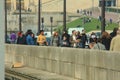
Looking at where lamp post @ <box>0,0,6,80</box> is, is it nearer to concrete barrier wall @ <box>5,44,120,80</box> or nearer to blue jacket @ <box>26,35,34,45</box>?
concrete barrier wall @ <box>5,44,120,80</box>

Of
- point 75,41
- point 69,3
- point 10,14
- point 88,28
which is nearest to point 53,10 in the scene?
point 69,3

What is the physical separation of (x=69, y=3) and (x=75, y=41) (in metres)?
114

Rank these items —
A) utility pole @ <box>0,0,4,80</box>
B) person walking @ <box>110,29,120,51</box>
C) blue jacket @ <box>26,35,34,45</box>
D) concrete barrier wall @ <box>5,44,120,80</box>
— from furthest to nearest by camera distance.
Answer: blue jacket @ <box>26,35,34,45</box> < concrete barrier wall @ <box>5,44,120,80</box> < person walking @ <box>110,29,120,51</box> < utility pole @ <box>0,0,4,80</box>

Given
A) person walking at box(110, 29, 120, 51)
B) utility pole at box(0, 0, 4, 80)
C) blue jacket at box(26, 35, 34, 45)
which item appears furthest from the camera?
blue jacket at box(26, 35, 34, 45)

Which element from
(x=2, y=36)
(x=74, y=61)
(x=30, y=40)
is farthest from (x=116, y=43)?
(x=30, y=40)

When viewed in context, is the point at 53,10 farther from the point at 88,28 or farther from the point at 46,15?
the point at 88,28

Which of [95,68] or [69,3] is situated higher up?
[69,3]

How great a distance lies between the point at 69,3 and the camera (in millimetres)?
135750

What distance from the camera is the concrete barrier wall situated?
1105 cm

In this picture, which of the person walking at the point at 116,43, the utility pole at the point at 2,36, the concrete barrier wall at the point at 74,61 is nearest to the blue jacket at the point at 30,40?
the concrete barrier wall at the point at 74,61

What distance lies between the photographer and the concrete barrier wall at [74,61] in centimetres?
1105

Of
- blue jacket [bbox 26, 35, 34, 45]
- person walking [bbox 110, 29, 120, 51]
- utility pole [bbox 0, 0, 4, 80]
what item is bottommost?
blue jacket [bbox 26, 35, 34, 45]

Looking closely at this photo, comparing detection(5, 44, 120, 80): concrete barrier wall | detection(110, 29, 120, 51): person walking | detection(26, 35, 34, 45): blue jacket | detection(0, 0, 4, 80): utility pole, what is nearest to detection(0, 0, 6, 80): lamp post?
detection(0, 0, 4, 80): utility pole

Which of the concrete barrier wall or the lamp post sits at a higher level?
the lamp post
